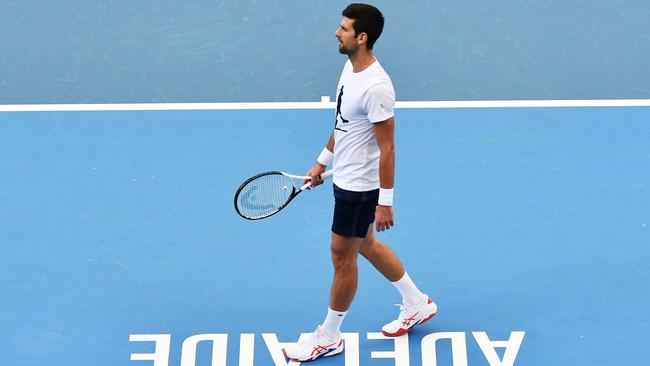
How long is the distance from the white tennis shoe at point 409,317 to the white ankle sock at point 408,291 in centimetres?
3

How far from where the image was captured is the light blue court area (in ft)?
26.4

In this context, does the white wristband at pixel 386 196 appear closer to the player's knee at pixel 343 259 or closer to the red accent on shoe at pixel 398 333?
the player's knee at pixel 343 259

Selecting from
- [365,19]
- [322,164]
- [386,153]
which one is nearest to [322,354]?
[322,164]

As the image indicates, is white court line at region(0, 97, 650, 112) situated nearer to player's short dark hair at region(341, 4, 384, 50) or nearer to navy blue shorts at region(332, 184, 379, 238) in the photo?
navy blue shorts at region(332, 184, 379, 238)

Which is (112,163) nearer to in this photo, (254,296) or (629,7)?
(254,296)

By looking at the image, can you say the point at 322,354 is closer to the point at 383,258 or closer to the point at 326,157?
the point at 383,258

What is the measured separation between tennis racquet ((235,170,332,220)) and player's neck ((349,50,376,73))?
81 centimetres

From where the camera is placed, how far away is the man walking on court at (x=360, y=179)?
7.23 metres

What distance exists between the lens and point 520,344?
26.3ft

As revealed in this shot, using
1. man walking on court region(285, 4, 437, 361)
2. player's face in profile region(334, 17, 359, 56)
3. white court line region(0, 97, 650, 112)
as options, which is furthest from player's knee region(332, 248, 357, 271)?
white court line region(0, 97, 650, 112)

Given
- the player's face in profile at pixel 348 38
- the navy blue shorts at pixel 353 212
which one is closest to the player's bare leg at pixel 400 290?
the navy blue shorts at pixel 353 212

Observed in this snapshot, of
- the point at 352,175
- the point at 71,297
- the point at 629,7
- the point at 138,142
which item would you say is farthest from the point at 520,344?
the point at 629,7

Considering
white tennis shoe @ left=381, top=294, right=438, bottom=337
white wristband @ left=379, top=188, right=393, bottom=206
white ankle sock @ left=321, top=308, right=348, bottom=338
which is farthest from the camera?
white tennis shoe @ left=381, top=294, right=438, bottom=337

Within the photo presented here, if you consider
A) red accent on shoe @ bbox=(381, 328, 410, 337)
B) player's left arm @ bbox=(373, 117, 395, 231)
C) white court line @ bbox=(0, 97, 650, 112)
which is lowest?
red accent on shoe @ bbox=(381, 328, 410, 337)
